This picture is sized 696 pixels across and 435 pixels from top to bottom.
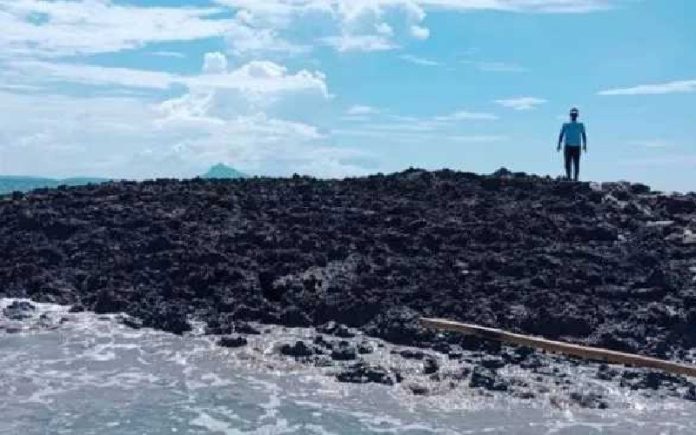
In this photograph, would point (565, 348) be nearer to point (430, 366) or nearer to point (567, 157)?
point (430, 366)

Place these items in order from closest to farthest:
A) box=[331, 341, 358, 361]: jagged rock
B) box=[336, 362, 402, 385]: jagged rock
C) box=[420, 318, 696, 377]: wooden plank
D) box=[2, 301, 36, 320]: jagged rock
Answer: box=[420, 318, 696, 377]: wooden plank → box=[336, 362, 402, 385]: jagged rock → box=[331, 341, 358, 361]: jagged rock → box=[2, 301, 36, 320]: jagged rock

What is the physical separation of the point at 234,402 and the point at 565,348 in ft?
14.4

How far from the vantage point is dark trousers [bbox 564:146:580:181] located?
73.9 ft

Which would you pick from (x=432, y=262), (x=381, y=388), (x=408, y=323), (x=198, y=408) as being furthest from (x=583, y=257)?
(x=198, y=408)

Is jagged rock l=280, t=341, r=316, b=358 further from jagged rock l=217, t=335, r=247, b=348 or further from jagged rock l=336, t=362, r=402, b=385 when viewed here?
jagged rock l=336, t=362, r=402, b=385

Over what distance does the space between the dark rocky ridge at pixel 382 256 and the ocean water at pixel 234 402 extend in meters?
1.81

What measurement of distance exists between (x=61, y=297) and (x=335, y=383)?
6454mm

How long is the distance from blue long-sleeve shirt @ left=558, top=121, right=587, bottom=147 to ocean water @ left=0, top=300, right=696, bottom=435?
10547 mm

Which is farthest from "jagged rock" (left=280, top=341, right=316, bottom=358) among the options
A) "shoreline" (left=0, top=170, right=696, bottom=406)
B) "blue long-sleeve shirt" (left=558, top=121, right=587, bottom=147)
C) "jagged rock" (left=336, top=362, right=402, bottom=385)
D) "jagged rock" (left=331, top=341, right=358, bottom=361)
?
"blue long-sleeve shirt" (left=558, top=121, right=587, bottom=147)

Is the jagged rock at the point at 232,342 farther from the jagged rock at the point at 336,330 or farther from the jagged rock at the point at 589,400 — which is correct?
the jagged rock at the point at 589,400

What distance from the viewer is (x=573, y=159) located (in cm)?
2284

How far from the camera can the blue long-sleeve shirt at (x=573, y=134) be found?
22094 mm

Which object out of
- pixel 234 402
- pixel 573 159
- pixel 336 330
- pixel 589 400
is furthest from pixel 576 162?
pixel 234 402

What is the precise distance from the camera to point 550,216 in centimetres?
2011
